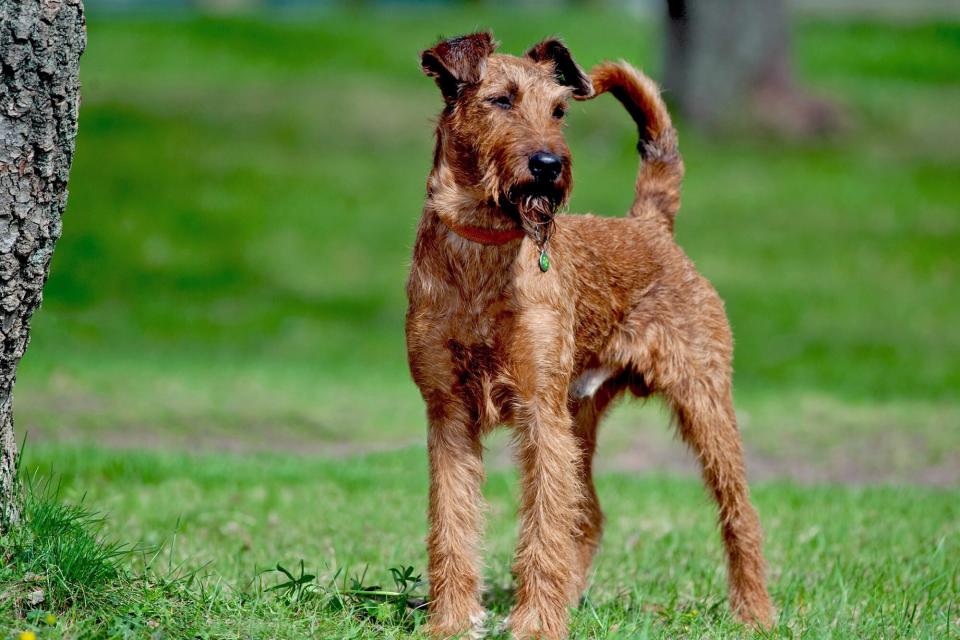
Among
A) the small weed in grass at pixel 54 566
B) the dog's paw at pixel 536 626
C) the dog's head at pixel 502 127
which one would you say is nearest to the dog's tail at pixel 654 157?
the dog's head at pixel 502 127

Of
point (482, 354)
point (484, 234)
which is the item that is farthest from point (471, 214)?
point (482, 354)

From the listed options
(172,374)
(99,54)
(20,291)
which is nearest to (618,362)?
(20,291)

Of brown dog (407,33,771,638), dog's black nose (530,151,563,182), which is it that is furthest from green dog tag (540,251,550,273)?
dog's black nose (530,151,563,182)

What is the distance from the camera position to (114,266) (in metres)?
14.2

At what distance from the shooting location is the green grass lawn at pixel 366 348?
16.4 feet

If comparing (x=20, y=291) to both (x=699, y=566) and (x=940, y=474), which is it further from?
(x=940, y=474)

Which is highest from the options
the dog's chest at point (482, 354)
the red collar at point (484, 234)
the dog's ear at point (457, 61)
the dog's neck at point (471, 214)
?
the dog's ear at point (457, 61)

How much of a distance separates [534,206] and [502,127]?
31 cm

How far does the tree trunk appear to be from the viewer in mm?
17469

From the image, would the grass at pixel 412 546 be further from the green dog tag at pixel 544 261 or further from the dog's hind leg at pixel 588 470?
the green dog tag at pixel 544 261

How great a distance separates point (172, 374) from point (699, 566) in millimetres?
6243

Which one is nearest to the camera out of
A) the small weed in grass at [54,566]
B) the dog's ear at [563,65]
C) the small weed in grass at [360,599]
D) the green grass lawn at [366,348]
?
the small weed in grass at [54,566]

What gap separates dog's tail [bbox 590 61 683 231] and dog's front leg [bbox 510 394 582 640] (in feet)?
5.13

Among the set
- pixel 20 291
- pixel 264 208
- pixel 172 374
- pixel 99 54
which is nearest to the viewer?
pixel 20 291
